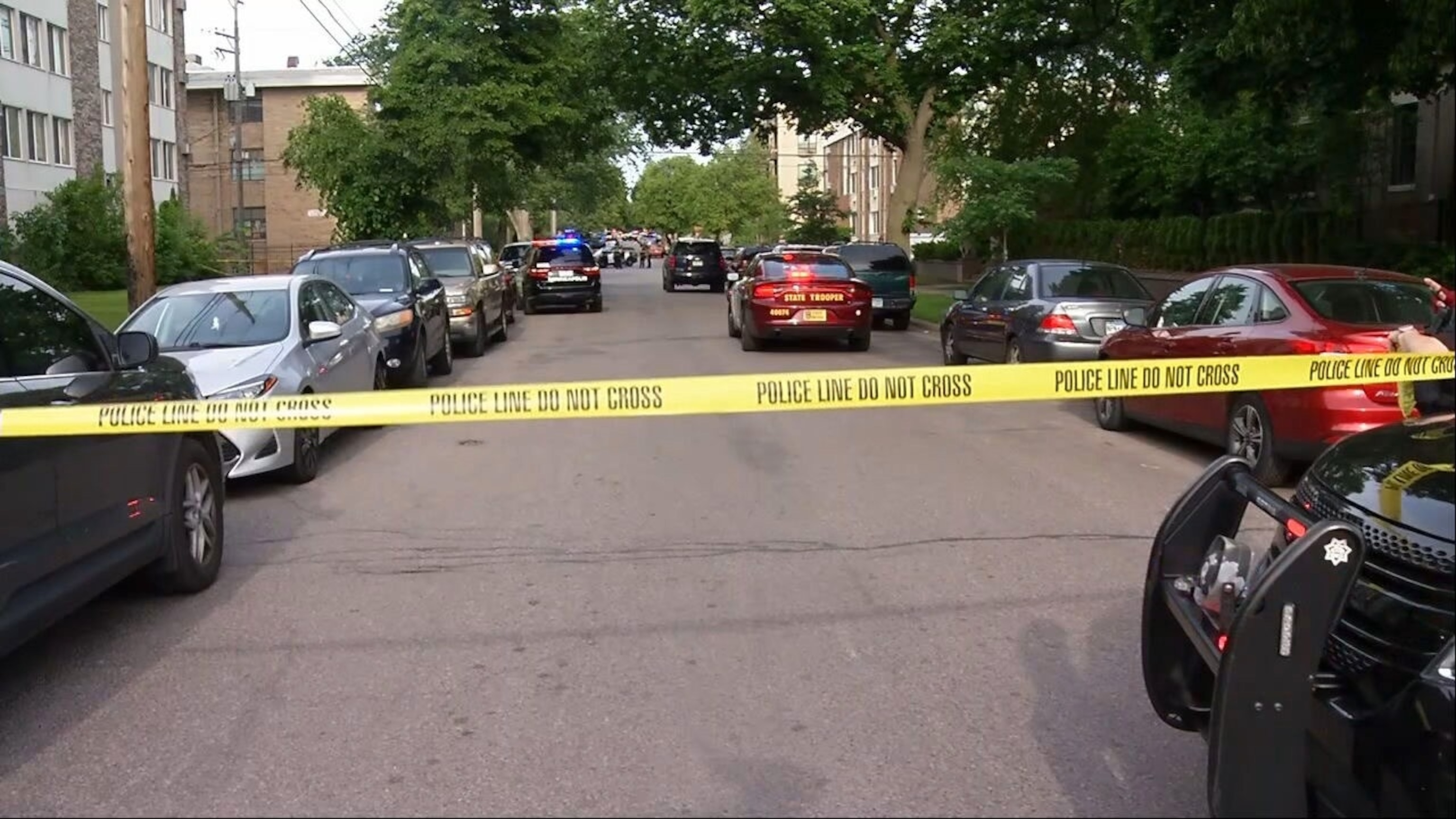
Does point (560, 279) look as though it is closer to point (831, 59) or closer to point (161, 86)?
point (831, 59)

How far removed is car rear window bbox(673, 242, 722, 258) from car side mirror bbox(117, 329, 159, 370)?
38.8m

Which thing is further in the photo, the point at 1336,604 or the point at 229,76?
the point at 229,76

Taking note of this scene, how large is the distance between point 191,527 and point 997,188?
72.6 ft

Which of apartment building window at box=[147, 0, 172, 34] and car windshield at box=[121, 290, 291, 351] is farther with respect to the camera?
apartment building window at box=[147, 0, 172, 34]

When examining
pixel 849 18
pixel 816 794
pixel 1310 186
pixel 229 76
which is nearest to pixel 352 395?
pixel 816 794

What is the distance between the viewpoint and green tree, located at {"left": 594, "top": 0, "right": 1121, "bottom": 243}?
32.2 meters

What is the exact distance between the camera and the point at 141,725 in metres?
5.30

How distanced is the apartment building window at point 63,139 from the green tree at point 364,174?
14.0 m

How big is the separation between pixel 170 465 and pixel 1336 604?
5.16 meters

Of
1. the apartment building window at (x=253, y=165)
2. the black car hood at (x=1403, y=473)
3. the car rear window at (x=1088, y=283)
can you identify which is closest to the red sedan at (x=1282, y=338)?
the car rear window at (x=1088, y=283)

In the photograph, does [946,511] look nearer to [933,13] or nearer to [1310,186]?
[1310,186]

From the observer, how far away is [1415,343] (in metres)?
7.27

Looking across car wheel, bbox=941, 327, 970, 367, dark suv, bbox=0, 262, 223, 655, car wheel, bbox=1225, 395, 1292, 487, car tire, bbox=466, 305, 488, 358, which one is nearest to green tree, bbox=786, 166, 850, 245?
car tire, bbox=466, 305, 488, 358

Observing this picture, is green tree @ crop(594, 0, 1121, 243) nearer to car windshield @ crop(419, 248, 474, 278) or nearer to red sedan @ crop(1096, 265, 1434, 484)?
car windshield @ crop(419, 248, 474, 278)
